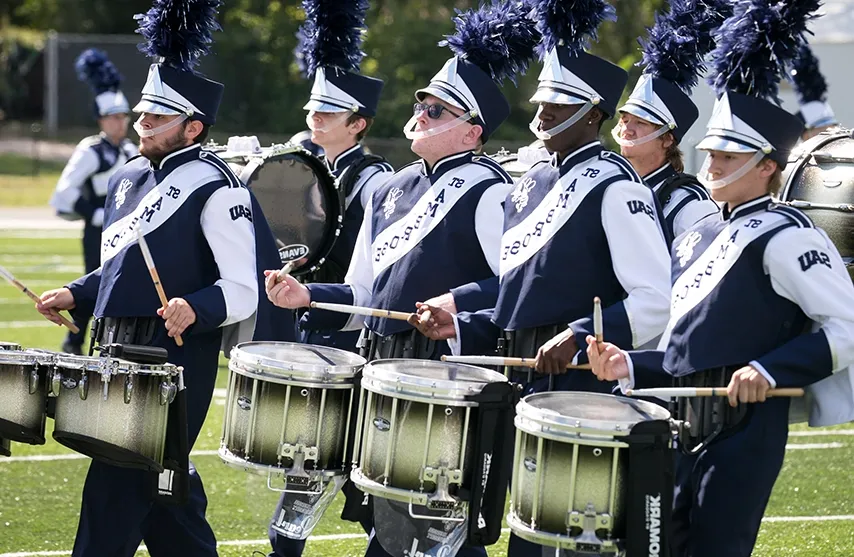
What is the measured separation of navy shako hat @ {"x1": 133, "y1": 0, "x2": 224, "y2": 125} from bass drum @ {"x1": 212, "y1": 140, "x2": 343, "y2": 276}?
4.18 ft

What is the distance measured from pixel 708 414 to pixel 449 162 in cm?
153

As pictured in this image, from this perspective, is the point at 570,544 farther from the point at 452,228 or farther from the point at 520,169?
the point at 520,169

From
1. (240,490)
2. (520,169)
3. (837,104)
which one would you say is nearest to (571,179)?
(520,169)

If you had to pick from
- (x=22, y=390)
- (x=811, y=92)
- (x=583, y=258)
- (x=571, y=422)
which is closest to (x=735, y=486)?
(x=571, y=422)

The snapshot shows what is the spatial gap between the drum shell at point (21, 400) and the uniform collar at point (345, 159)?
104 inches

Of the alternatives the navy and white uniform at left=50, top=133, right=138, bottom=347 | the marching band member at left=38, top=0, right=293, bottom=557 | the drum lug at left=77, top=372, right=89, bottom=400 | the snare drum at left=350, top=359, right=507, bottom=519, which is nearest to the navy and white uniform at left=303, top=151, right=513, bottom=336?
the marching band member at left=38, top=0, right=293, bottom=557

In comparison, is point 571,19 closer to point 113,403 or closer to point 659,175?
point 659,175

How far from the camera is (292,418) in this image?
4863 millimetres

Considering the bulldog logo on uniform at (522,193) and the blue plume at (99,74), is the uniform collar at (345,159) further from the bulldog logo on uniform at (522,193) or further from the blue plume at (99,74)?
the blue plume at (99,74)

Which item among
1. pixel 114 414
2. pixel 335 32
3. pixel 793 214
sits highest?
pixel 335 32

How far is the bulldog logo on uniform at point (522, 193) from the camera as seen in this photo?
5.29m

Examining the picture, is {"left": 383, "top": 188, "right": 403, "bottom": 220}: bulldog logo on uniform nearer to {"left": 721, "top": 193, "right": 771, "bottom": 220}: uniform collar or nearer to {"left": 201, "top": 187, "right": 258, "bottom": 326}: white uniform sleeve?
{"left": 201, "top": 187, "right": 258, "bottom": 326}: white uniform sleeve

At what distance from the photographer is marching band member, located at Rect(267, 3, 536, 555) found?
18.0ft

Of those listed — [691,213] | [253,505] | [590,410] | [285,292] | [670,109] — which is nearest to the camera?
[590,410]
